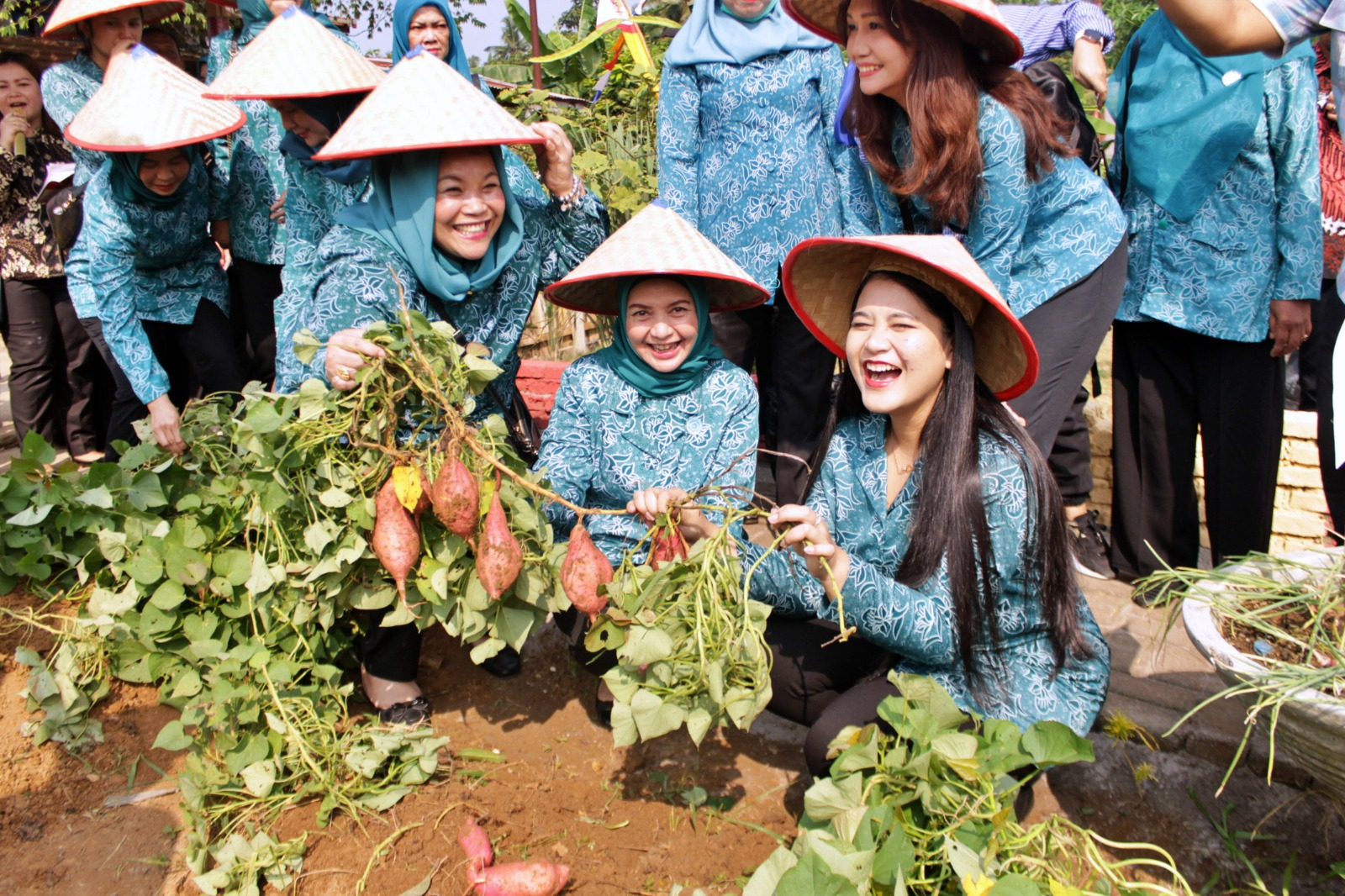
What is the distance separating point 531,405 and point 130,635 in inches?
89.5

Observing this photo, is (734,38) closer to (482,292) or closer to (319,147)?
(482,292)

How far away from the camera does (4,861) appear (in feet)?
6.41

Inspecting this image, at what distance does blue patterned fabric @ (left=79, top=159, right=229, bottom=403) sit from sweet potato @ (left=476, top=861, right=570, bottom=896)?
1831mm

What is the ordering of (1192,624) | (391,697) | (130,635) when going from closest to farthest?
(1192,624)
(130,635)
(391,697)

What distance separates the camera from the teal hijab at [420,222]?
2373mm

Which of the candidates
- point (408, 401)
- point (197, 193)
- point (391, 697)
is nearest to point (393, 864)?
point (391, 697)

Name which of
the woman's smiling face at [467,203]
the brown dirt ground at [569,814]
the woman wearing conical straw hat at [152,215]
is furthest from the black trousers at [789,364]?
the woman wearing conical straw hat at [152,215]

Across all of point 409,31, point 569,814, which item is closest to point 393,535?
point 569,814

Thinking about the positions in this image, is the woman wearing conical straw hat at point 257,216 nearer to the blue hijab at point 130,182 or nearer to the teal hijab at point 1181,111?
the blue hijab at point 130,182

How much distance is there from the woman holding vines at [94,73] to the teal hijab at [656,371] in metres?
1.77

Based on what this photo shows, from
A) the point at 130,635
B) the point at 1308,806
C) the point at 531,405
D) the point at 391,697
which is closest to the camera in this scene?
the point at 1308,806

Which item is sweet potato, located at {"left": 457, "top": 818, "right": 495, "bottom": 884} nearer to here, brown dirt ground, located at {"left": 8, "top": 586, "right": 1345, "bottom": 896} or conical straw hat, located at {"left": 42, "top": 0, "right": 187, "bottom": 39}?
brown dirt ground, located at {"left": 8, "top": 586, "right": 1345, "bottom": 896}

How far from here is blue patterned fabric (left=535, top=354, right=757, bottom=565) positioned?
2455 millimetres

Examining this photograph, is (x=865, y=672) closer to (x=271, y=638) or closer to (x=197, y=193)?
(x=271, y=638)
